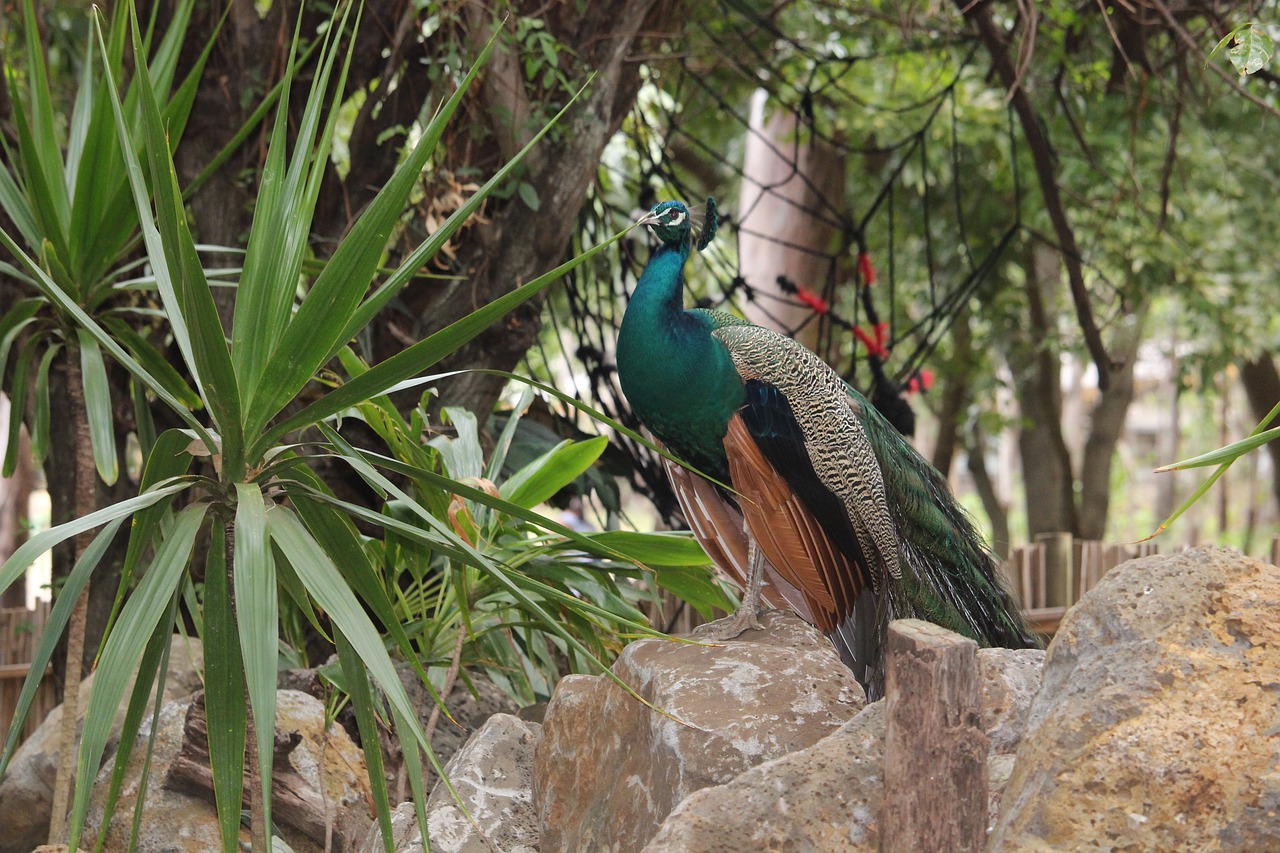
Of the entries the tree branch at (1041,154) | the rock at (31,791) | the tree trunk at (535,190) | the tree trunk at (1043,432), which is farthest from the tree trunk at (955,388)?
the rock at (31,791)

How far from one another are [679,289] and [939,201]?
17.6ft

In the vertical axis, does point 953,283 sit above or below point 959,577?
above

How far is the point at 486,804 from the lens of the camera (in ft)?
8.81

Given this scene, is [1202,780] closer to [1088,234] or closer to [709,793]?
[709,793]

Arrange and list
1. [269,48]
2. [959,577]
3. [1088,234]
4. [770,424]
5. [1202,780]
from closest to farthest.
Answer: [1202,780]
[770,424]
[959,577]
[269,48]
[1088,234]

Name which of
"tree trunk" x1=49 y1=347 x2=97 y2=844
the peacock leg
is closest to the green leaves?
the peacock leg

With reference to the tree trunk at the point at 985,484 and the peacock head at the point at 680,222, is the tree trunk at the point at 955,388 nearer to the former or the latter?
the tree trunk at the point at 985,484

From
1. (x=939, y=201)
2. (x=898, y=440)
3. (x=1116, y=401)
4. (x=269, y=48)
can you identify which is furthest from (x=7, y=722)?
(x=1116, y=401)

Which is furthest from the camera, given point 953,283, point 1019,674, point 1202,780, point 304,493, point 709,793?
point 953,283

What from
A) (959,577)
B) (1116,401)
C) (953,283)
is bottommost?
(959,577)

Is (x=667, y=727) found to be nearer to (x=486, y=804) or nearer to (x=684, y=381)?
(x=486, y=804)

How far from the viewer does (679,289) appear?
2.98m

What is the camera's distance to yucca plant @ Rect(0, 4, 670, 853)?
199 centimetres

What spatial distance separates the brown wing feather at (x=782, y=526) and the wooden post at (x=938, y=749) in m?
1.05
